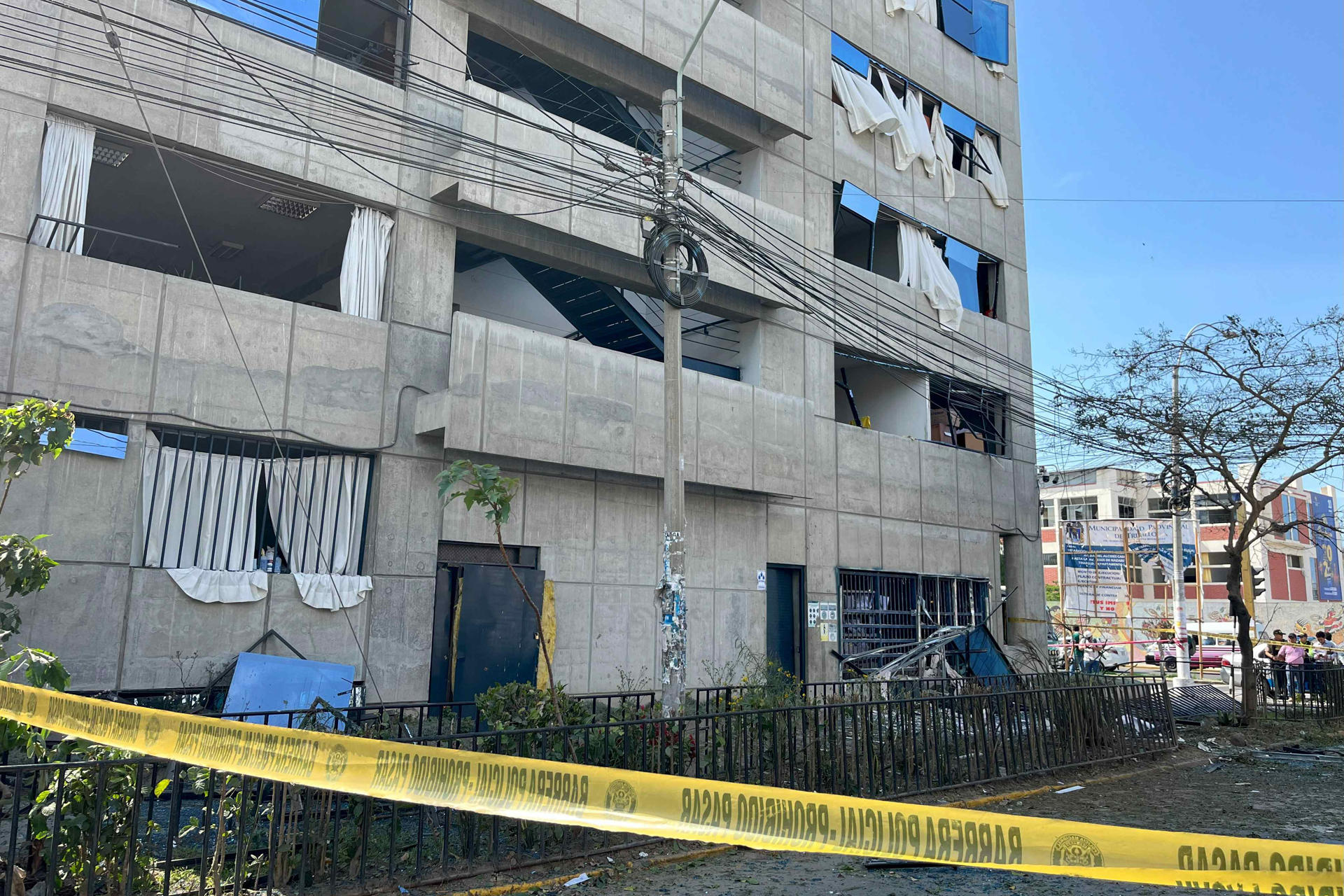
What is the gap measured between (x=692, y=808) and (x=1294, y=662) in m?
22.2

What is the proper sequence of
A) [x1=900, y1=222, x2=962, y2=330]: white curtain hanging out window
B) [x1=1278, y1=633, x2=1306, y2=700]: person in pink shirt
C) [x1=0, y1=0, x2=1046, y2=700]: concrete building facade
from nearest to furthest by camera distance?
[x1=0, y1=0, x2=1046, y2=700]: concrete building facade → [x1=1278, y1=633, x2=1306, y2=700]: person in pink shirt → [x1=900, y1=222, x2=962, y2=330]: white curtain hanging out window

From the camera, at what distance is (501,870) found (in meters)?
6.85

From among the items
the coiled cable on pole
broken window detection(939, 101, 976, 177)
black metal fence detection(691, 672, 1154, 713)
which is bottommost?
black metal fence detection(691, 672, 1154, 713)

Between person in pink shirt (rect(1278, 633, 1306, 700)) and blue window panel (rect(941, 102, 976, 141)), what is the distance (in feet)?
49.1

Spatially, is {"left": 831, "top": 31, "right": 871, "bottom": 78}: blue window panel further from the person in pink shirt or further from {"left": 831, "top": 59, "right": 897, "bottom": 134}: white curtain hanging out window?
the person in pink shirt

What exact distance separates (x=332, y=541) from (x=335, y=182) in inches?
199

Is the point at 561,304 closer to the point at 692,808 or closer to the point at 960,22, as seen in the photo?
the point at 692,808

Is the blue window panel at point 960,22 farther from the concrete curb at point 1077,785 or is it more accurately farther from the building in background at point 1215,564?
the building in background at point 1215,564

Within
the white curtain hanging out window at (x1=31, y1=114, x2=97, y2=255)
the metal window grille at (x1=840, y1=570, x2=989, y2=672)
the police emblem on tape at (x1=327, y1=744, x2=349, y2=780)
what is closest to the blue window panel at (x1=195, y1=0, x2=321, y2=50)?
the white curtain hanging out window at (x1=31, y1=114, x2=97, y2=255)

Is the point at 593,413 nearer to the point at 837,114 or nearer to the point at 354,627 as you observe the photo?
the point at 354,627

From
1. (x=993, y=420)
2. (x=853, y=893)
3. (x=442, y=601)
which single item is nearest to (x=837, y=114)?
(x=993, y=420)

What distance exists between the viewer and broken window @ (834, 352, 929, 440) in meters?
22.9

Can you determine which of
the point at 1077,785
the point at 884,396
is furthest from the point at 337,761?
the point at 884,396

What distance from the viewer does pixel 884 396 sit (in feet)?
77.3
